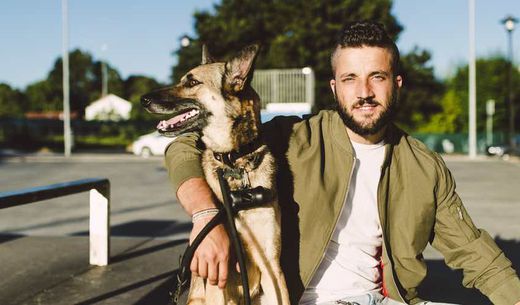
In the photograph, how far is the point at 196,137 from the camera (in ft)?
8.78

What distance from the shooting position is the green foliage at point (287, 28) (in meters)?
38.8

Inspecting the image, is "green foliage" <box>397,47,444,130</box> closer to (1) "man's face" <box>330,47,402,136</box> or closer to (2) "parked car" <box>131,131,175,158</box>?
(2) "parked car" <box>131,131,175,158</box>

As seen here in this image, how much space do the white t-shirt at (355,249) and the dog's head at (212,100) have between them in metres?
0.58

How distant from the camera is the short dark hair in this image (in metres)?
2.44

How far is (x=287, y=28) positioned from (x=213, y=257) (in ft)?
133

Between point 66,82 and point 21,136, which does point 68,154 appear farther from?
point 21,136

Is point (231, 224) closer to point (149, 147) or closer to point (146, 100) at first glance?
point (146, 100)

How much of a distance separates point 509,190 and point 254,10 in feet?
108

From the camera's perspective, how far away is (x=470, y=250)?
2410mm

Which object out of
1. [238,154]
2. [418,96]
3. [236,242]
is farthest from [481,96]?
[236,242]

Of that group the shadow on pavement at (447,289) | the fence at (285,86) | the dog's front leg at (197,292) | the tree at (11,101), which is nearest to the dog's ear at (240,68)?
the dog's front leg at (197,292)

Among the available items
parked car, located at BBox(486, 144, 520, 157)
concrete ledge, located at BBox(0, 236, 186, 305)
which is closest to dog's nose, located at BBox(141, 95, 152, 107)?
concrete ledge, located at BBox(0, 236, 186, 305)

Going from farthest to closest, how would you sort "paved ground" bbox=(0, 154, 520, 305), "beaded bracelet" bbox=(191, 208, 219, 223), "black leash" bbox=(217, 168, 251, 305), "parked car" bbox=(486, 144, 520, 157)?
"parked car" bbox=(486, 144, 520, 157), "paved ground" bbox=(0, 154, 520, 305), "beaded bracelet" bbox=(191, 208, 219, 223), "black leash" bbox=(217, 168, 251, 305)

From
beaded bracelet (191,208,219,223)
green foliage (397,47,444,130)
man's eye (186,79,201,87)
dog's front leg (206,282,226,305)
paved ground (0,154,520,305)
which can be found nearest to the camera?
beaded bracelet (191,208,219,223)
